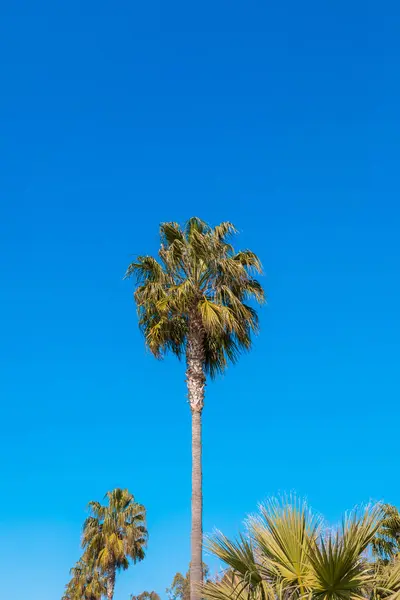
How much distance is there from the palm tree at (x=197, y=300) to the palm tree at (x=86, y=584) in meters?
29.0

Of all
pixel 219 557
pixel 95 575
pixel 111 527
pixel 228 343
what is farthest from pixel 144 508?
pixel 219 557

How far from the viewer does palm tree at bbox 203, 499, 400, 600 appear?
799 cm

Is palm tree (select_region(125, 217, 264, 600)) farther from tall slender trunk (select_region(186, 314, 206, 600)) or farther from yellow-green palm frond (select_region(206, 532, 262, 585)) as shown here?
yellow-green palm frond (select_region(206, 532, 262, 585))

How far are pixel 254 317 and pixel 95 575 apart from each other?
32.7m

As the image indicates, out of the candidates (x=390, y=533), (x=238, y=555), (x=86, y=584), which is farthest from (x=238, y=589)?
(x=86, y=584)

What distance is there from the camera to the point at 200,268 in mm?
17453

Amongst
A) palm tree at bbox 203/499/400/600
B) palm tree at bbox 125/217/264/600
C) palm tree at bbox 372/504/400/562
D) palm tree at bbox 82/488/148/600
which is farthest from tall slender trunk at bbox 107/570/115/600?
palm tree at bbox 203/499/400/600

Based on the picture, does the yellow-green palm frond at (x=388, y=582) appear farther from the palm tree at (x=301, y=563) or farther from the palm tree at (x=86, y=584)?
the palm tree at (x=86, y=584)

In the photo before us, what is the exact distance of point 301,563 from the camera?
861 centimetres

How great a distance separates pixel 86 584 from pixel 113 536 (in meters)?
10.5

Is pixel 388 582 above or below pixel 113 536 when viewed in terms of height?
below

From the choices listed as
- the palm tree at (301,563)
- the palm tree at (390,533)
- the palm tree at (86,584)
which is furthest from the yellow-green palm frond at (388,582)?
the palm tree at (86,584)

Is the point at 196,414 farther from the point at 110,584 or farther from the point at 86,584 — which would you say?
the point at 86,584

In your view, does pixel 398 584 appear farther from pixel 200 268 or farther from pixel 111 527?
pixel 111 527
